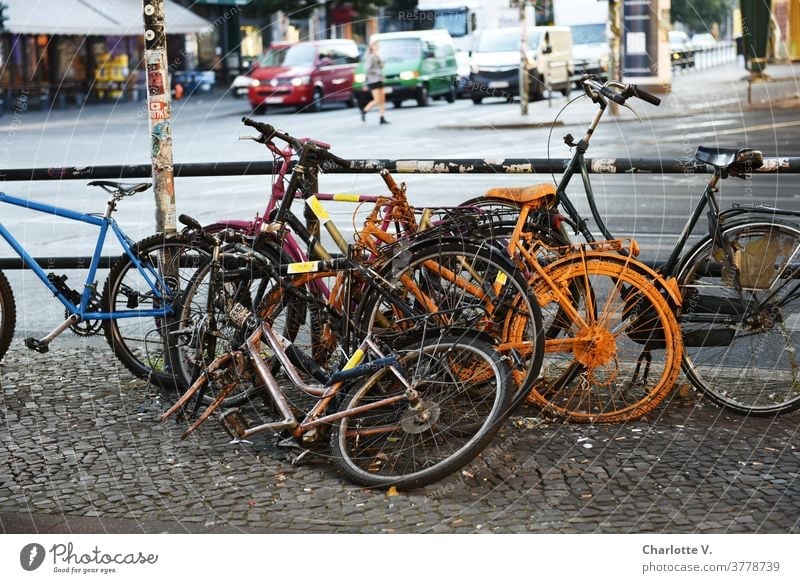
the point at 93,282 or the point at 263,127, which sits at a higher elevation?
the point at 263,127

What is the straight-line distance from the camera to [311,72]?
1600cm

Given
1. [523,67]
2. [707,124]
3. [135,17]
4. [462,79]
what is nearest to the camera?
[523,67]

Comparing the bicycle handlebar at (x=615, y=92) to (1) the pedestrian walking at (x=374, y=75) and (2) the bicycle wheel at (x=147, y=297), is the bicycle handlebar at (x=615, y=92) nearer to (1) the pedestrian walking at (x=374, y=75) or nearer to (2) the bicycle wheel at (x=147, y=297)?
(2) the bicycle wheel at (x=147, y=297)

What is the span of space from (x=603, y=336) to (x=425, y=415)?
35.7 inches

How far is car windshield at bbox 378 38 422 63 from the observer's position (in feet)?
38.0

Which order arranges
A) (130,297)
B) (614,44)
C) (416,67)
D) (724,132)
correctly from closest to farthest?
(130,297), (416,67), (614,44), (724,132)

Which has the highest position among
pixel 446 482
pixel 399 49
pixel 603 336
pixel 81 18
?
pixel 81 18

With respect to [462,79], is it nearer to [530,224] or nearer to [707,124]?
[707,124]

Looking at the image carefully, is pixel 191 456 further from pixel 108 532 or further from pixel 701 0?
pixel 701 0

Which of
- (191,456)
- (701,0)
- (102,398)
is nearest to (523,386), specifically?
(191,456)

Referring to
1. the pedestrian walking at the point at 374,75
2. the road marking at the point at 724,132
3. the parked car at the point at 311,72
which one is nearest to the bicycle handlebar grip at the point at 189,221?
the pedestrian walking at the point at 374,75

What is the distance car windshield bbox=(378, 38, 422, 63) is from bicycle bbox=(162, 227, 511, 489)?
683 cm

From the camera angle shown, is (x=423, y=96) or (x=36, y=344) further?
(x=423, y=96)

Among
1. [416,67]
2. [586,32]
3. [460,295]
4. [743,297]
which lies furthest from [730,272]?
[586,32]
